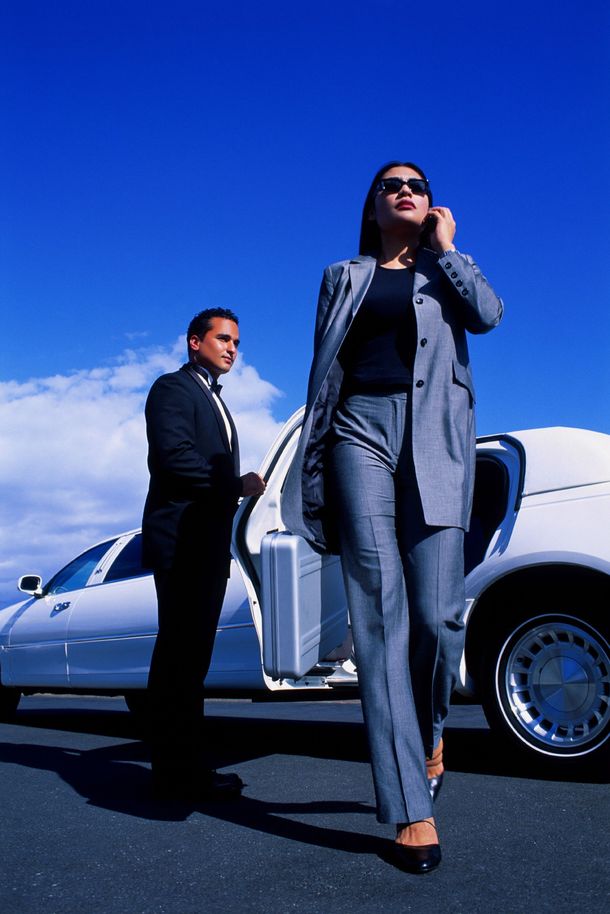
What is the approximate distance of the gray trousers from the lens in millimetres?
2619

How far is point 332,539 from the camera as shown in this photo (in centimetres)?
295

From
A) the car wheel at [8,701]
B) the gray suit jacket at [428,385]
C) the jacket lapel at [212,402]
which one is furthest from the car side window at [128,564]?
the gray suit jacket at [428,385]

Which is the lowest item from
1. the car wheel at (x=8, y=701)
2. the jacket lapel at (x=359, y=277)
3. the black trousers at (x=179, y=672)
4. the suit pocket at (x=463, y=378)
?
the car wheel at (x=8, y=701)

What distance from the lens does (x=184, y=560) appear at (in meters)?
3.63

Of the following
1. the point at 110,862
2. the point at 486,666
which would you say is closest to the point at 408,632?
the point at 110,862

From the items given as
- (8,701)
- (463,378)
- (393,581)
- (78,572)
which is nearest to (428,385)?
(463,378)

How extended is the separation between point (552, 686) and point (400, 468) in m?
1.59

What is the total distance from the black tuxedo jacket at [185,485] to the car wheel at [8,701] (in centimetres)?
411

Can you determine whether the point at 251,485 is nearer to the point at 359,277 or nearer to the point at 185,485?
the point at 185,485

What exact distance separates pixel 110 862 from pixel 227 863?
36 centimetres

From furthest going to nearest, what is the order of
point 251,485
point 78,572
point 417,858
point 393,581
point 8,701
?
point 8,701
point 78,572
point 251,485
point 393,581
point 417,858

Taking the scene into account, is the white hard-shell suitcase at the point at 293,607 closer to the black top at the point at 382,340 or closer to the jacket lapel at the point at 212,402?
the black top at the point at 382,340

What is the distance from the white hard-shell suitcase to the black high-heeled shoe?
0.67m

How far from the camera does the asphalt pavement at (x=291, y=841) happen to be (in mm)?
2320
